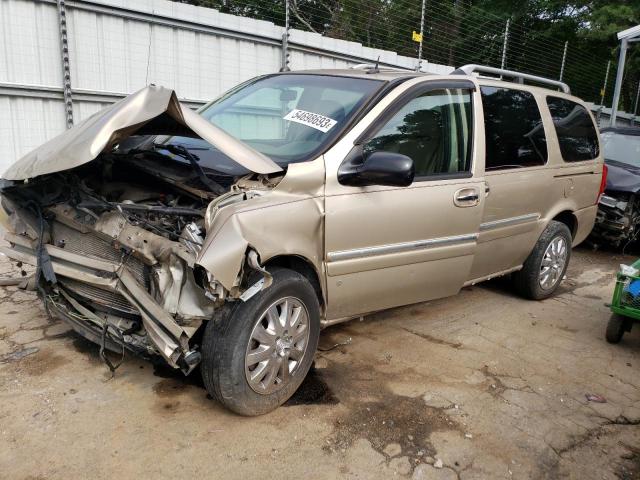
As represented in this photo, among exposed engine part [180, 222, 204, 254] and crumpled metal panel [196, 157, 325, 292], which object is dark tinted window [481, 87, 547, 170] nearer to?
crumpled metal panel [196, 157, 325, 292]

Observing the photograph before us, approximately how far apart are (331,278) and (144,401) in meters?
1.22

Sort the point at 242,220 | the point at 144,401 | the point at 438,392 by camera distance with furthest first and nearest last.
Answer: the point at 438,392, the point at 144,401, the point at 242,220

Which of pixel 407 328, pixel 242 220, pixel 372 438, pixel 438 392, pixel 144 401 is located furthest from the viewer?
pixel 407 328

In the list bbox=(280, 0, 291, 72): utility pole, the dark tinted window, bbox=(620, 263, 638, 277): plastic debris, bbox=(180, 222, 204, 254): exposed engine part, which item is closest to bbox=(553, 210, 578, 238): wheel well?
the dark tinted window

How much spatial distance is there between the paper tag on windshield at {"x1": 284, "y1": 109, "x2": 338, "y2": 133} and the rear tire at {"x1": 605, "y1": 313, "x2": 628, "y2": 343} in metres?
2.68

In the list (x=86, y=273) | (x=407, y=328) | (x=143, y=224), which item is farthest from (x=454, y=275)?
(x=86, y=273)

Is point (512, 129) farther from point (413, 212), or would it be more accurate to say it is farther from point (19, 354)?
point (19, 354)

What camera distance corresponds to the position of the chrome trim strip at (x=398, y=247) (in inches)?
123

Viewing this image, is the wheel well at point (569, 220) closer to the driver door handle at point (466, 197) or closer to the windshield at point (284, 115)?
the driver door handle at point (466, 197)

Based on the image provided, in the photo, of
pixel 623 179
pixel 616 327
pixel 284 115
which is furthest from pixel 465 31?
pixel 284 115

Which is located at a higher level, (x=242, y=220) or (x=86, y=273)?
(x=242, y=220)

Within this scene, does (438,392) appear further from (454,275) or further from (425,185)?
(425,185)

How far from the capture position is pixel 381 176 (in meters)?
2.96

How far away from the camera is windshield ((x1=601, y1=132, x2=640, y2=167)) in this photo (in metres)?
7.71
